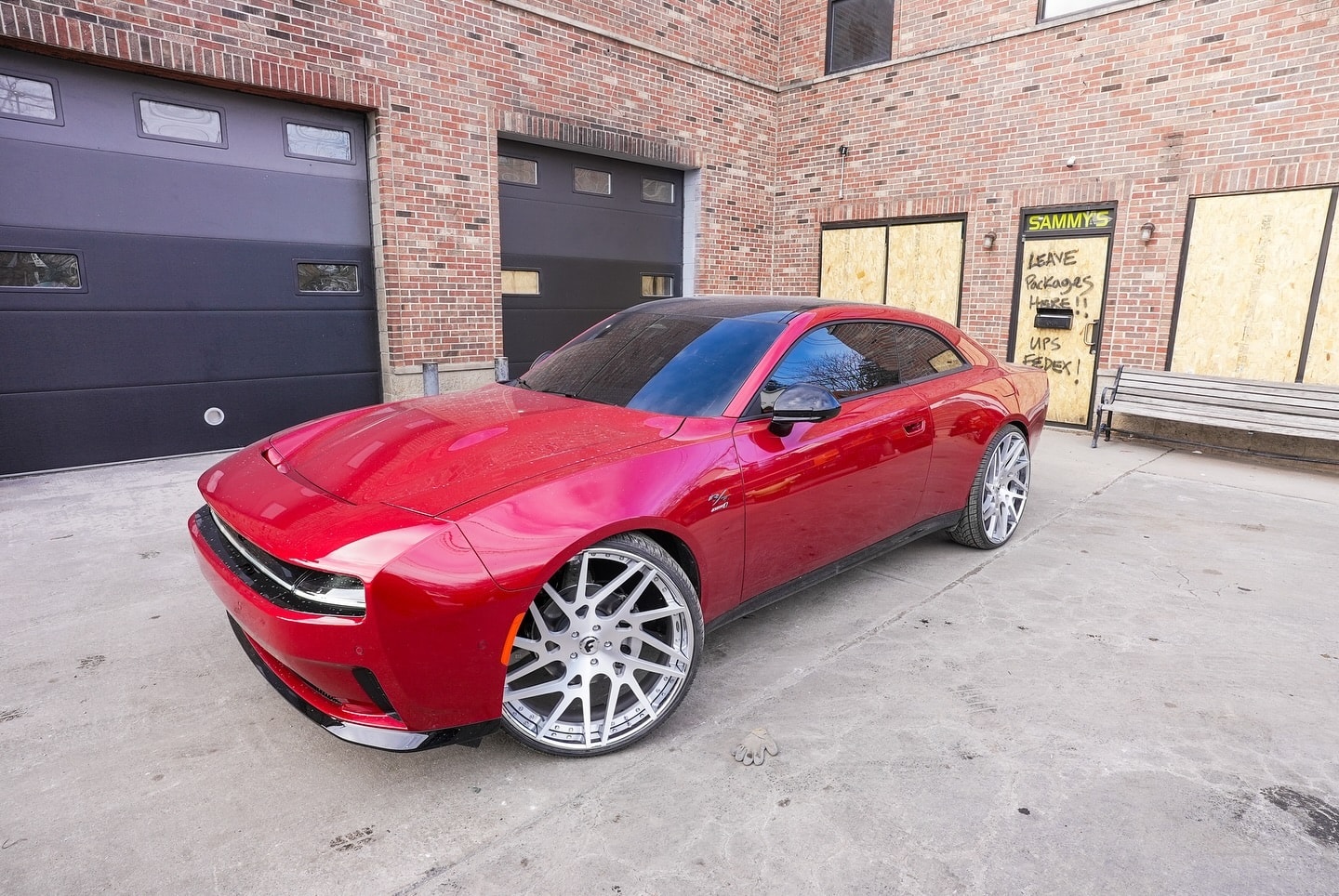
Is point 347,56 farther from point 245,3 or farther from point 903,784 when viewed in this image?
point 903,784

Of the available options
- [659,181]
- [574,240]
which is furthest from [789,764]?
[659,181]

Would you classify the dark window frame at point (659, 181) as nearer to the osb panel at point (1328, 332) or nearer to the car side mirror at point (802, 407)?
the osb panel at point (1328, 332)

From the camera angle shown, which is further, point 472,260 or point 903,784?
point 472,260

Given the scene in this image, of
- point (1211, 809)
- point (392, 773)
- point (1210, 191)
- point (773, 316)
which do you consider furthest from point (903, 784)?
point (1210, 191)

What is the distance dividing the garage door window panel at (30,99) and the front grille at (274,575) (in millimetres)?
4912

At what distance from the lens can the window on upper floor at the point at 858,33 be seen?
32.0ft

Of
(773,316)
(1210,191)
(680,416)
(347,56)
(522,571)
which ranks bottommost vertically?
(522,571)

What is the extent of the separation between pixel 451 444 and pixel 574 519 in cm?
65

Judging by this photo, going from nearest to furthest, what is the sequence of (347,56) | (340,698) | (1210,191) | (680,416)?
(340,698) < (680,416) < (347,56) < (1210,191)

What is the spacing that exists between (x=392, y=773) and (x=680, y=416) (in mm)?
1582

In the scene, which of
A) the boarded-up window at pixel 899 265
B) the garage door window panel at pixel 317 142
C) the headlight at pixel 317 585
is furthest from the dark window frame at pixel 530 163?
the headlight at pixel 317 585

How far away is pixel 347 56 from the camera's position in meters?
6.67

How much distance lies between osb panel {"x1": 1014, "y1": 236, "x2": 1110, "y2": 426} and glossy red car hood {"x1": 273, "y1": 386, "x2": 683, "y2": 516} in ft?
23.8

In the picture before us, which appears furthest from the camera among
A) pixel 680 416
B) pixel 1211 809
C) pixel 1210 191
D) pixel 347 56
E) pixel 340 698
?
pixel 1210 191
